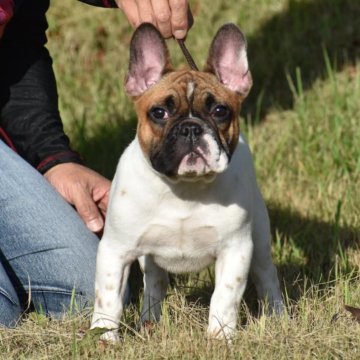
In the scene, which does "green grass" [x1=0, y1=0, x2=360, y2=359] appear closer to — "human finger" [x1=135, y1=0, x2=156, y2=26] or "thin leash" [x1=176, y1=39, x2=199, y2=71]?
"thin leash" [x1=176, y1=39, x2=199, y2=71]

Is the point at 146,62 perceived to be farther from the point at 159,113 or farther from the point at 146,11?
the point at 146,11

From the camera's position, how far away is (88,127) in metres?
6.09

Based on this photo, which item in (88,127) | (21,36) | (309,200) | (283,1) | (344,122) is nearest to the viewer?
(21,36)

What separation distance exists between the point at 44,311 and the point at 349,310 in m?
1.22

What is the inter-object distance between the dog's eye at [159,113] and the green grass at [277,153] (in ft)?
2.34

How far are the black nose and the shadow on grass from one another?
9.96ft

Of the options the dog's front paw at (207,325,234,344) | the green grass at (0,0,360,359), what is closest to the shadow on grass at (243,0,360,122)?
the green grass at (0,0,360,359)

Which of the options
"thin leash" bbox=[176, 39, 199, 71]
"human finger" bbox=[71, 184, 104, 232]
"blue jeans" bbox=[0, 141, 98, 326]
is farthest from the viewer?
"human finger" bbox=[71, 184, 104, 232]

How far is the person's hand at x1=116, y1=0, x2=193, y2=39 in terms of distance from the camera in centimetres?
380

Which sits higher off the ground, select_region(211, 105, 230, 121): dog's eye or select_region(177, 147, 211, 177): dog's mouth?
select_region(211, 105, 230, 121): dog's eye

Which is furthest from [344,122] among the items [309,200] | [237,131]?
[237,131]

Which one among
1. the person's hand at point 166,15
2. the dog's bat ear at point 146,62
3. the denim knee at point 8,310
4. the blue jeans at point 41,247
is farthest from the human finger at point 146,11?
the denim knee at point 8,310

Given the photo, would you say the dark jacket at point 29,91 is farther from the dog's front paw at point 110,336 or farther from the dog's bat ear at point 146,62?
the dog's front paw at point 110,336

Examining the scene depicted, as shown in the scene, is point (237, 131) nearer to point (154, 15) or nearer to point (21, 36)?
point (154, 15)
